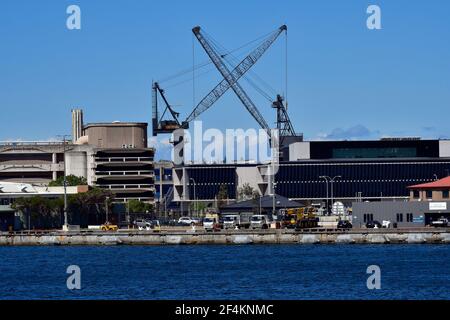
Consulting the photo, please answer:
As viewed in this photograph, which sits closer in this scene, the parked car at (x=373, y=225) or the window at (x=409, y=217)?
the parked car at (x=373, y=225)

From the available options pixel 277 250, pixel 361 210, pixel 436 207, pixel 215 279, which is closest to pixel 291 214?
pixel 361 210

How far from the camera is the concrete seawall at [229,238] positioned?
4274 inches

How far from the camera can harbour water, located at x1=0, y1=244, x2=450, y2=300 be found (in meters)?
54.6

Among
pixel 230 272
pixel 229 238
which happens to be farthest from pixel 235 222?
pixel 230 272

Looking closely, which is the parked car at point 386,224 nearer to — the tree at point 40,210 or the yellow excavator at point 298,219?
the yellow excavator at point 298,219

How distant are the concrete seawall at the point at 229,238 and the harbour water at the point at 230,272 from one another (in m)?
2.93

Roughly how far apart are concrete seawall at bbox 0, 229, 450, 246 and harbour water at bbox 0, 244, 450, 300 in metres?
2.93

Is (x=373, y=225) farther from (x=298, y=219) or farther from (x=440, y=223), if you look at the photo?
(x=298, y=219)

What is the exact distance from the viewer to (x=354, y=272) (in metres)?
68.4
